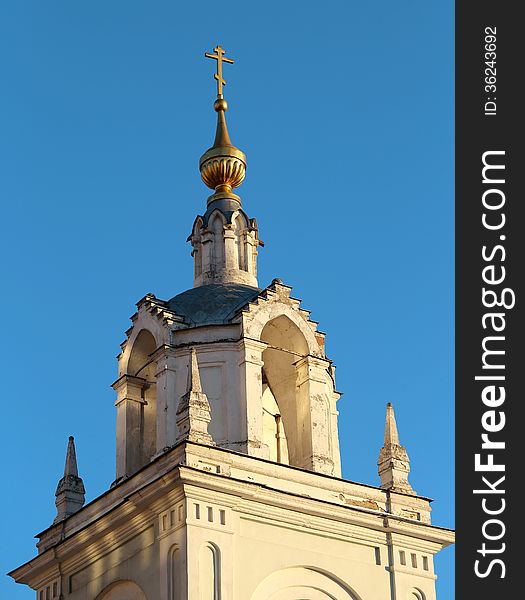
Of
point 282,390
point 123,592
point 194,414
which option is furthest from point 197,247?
point 123,592

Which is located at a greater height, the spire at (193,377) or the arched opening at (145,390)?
the arched opening at (145,390)

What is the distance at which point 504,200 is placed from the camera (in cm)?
2203

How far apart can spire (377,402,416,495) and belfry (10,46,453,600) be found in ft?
0.10

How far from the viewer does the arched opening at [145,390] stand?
30.7 m

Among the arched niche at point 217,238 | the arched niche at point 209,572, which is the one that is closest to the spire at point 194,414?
the arched niche at point 209,572

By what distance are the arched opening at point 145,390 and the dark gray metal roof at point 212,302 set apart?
2.86 ft

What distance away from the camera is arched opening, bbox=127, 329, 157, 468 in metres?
30.7

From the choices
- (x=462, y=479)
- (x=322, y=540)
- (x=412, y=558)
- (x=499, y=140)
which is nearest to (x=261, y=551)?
(x=322, y=540)

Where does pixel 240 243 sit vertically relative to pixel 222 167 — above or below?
below

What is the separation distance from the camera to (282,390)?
101 ft

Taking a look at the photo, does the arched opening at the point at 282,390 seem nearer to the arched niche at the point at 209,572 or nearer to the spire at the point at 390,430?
the spire at the point at 390,430

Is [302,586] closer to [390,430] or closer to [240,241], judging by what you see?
[390,430]

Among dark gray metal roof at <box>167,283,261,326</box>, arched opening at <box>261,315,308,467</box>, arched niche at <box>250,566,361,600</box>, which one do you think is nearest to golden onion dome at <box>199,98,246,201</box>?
dark gray metal roof at <box>167,283,261,326</box>

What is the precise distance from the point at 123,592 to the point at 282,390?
16.3 feet
